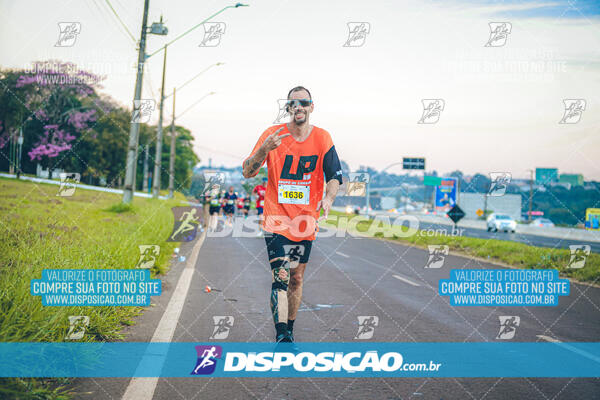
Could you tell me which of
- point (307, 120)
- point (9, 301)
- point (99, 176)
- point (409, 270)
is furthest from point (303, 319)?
point (99, 176)

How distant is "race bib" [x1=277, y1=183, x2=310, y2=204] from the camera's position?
4.61m

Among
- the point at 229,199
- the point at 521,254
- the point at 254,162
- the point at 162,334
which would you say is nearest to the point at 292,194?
the point at 254,162

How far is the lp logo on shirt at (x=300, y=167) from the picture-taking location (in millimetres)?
4605

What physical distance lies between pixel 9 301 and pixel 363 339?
3.33 metres

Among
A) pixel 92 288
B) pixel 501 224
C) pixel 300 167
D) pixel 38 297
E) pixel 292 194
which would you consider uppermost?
pixel 300 167

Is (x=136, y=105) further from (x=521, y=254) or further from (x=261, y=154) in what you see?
(x=261, y=154)

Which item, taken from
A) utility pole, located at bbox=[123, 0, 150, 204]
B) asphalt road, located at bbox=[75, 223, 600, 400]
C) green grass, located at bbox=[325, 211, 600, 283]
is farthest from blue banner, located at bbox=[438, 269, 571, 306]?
utility pole, located at bbox=[123, 0, 150, 204]

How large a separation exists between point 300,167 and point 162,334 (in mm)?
2354

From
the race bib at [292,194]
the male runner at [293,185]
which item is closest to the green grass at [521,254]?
the male runner at [293,185]

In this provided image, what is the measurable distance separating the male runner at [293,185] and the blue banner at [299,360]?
0.36 m

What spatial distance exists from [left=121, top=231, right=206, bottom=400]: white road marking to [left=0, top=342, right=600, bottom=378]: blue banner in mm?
29

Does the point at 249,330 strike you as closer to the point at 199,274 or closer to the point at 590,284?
the point at 199,274

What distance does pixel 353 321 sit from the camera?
247 inches

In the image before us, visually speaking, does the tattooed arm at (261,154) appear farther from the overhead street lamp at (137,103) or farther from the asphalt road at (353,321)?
the overhead street lamp at (137,103)
